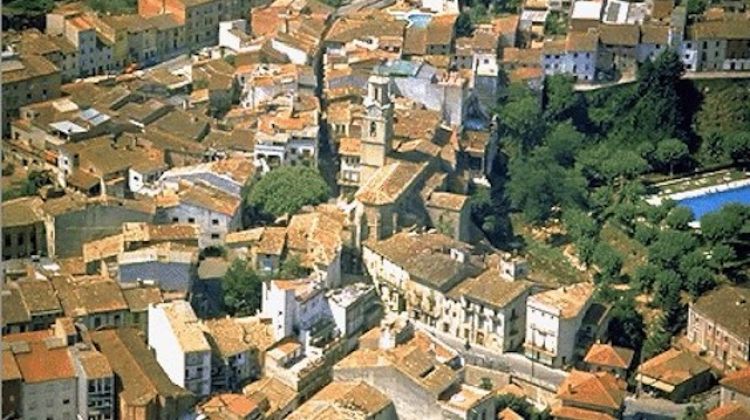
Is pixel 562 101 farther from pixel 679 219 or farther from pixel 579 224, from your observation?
pixel 679 219

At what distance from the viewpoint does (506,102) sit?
11.8m

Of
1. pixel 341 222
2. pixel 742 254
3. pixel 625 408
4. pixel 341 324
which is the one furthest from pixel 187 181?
pixel 742 254

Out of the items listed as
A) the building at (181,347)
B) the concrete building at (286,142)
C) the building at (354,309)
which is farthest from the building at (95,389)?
the concrete building at (286,142)

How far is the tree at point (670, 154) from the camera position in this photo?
11734mm

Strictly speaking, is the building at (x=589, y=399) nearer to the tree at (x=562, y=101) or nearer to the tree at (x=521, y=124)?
the tree at (x=521, y=124)

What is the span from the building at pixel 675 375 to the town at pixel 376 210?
0.06 feet

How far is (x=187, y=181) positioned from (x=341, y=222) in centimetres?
121

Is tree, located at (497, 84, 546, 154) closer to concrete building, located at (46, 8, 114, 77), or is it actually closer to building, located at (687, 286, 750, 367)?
building, located at (687, 286, 750, 367)

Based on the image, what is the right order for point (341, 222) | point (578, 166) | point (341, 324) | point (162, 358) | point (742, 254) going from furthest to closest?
1. point (578, 166)
2. point (742, 254)
3. point (341, 222)
4. point (341, 324)
5. point (162, 358)

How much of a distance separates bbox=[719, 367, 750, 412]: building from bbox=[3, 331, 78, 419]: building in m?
4.04

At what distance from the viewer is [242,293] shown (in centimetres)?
802

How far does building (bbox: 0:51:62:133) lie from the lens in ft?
34.6

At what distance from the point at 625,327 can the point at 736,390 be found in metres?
1.02

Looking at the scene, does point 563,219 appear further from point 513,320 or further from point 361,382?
point 361,382
